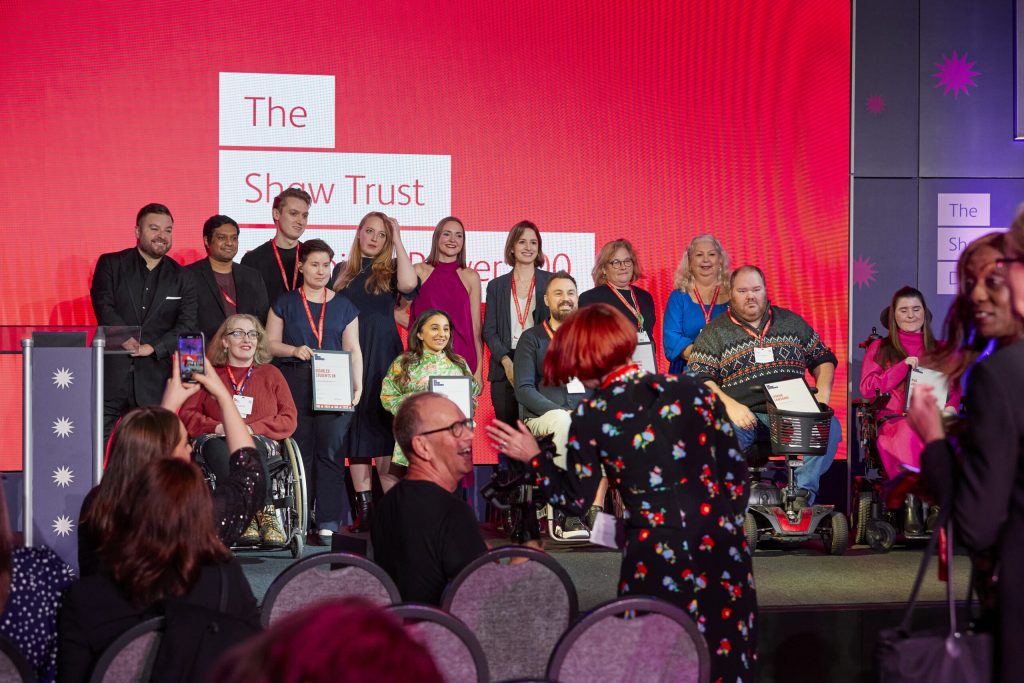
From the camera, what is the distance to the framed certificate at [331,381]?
6.19 m

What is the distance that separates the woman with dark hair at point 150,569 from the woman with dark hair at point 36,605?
0.48ft

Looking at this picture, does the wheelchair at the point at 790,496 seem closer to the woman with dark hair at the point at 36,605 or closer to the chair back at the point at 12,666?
the woman with dark hair at the point at 36,605

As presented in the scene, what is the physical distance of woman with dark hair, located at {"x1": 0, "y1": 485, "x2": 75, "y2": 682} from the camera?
7.77 ft

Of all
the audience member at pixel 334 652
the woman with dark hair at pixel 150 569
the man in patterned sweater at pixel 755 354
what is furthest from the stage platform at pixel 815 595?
the audience member at pixel 334 652

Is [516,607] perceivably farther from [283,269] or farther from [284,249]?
[284,249]

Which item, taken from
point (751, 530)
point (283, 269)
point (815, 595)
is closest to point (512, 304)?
point (283, 269)

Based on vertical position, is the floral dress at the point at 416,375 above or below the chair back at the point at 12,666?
above

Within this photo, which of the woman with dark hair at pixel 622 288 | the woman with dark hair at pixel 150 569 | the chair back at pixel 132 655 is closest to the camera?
the chair back at pixel 132 655

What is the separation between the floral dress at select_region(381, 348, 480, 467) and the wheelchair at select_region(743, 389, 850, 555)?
1628 millimetres

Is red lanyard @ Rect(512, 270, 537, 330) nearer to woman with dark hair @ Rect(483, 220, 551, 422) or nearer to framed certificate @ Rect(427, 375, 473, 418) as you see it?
woman with dark hair @ Rect(483, 220, 551, 422)

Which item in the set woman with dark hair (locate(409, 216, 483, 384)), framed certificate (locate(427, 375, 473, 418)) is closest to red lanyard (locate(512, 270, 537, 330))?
woman with dark hair (locate(409, 216, 483, 384))

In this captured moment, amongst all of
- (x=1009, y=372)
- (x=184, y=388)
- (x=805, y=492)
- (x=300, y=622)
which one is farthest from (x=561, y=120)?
(x=300, y=622)

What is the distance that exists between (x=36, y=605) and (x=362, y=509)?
4060mm

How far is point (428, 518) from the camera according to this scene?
292cm
